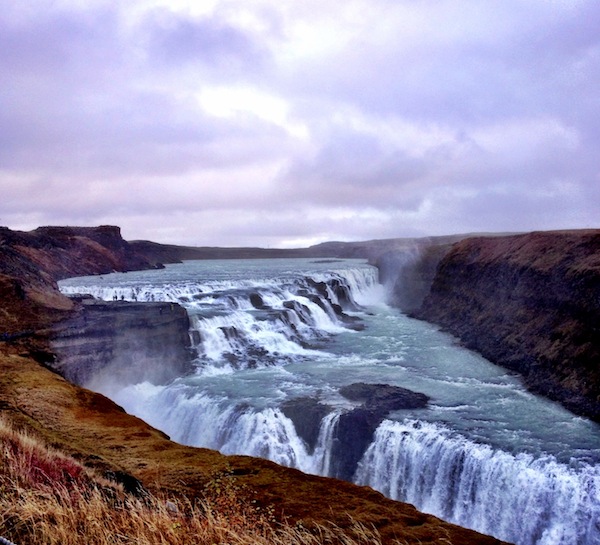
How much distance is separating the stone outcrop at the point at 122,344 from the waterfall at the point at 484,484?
12.1 m

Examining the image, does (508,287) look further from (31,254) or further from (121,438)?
(31,254)

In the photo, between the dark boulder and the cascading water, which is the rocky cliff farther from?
the dark boulder

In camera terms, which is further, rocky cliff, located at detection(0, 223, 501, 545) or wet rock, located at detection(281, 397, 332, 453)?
wet rock, located at detection(281, 397, 332, 453)

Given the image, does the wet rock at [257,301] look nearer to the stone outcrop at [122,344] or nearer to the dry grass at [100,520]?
the stone outcrop at [122,344]

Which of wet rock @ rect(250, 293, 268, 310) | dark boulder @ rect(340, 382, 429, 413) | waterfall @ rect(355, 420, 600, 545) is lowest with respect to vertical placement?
waterfall @ rect(355, 420, 600, 545)

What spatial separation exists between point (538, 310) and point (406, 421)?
493 inches

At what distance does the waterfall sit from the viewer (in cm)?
1190

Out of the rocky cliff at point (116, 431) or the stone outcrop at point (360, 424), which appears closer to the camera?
the rocky cliff at point (116, 431)

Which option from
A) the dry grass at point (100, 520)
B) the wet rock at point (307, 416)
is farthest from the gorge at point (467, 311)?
the dry grass at point (100, 520)

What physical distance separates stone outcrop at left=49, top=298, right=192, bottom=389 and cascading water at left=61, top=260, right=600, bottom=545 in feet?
2.76

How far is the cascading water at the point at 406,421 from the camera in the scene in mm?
12641

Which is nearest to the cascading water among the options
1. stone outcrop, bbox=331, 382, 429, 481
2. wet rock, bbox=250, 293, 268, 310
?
stone outcrop, bbox=331, 382, 429, 481

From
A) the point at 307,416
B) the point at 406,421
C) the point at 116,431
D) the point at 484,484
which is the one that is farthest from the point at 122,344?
the point at 484,484

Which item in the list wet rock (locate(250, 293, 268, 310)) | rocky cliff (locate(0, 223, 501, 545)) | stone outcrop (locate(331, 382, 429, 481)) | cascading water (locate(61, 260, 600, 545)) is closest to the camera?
rocky cliff (locate(0, 223, 501, 545))
